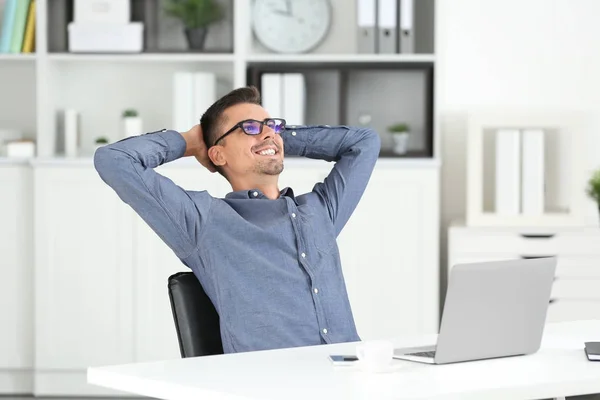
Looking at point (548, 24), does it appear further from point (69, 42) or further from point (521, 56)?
point (69, 42)

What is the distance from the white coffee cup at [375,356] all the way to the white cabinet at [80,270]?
9.14ft

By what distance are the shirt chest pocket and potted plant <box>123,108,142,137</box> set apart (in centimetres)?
234

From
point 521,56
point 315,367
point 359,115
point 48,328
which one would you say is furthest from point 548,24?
point 315,367

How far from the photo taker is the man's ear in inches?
103

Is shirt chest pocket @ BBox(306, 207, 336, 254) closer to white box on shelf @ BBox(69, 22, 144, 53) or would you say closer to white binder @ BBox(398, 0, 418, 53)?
white binder @ BBox(398, 0, 418, 53)

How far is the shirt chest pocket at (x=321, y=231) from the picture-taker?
2.50 m

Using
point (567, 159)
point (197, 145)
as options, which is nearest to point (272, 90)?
point (567, 159)

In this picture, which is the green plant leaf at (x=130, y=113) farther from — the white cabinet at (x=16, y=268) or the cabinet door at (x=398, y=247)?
the cabinet door at (x=398, y=247)

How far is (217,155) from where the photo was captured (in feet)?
8.64

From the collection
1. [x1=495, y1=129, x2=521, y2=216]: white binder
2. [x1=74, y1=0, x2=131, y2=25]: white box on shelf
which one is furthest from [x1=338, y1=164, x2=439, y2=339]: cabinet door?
[x1=74, y1=0, x2=131, y2=25]: white box on shelf

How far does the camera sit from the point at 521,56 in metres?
4.94

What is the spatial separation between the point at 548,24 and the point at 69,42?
2157 millimetres

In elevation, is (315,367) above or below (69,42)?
below

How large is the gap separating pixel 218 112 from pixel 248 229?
0.36 meters
